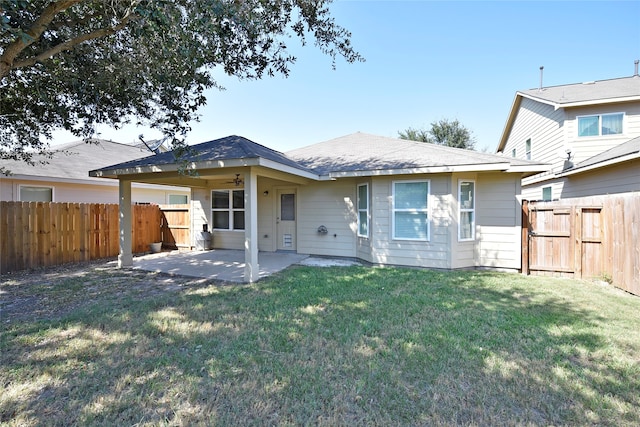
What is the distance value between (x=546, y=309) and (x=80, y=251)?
1144 centimetres

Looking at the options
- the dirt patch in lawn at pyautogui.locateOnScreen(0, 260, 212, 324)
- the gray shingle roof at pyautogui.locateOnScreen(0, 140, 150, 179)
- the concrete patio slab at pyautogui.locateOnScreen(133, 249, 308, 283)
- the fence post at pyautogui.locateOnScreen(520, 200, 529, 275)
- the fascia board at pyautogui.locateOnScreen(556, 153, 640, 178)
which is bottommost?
the dirt patch in lawn at pyautogui.locateOnScreen(0, 260, 212, 324)

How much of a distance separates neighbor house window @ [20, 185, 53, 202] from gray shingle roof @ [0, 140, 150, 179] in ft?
2.40

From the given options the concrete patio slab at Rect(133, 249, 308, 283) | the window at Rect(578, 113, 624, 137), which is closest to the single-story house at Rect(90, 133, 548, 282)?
the concrete patio slab at Rect(133, 249, 308, 283)

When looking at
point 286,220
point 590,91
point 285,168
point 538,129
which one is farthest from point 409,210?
point 590,91

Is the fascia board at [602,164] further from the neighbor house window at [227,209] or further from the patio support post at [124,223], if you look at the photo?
the patio support post at [124,223]

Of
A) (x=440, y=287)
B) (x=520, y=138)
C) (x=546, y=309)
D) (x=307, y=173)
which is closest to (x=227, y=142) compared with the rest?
(x=307, y=173)

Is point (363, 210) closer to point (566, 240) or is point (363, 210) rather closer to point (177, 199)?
point (566, 240)

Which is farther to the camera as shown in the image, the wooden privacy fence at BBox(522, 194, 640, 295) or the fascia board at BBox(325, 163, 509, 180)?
the fascia board at BBox(325, 163, 509, 180)

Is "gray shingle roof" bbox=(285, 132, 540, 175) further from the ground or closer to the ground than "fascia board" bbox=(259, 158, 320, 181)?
further from the ground

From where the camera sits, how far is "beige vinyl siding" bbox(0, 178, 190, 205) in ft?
33.0

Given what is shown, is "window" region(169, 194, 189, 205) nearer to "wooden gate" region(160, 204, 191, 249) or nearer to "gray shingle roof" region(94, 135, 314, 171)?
"wooden gate" region(160, 204, 191, 249)

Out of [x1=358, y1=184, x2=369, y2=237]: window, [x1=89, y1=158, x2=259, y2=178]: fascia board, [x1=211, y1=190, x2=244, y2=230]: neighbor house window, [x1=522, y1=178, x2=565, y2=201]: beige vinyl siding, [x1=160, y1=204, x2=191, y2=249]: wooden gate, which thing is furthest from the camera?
[x1=522, y1=178, x2=565, y2=201]: beige vinyl siding

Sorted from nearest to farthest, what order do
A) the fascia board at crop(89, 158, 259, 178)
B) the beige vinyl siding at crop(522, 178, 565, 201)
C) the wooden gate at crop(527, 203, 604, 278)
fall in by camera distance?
1. the fascia board at crop(89, 158, 259, 178)
2. the wooden gate at crop(527, 203, 604, 278)
3. the beige vinyl siding at crop(522, 178, 565, 201)

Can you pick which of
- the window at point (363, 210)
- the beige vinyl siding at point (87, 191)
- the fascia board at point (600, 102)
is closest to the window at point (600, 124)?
the fascia board at point (600, 102)
